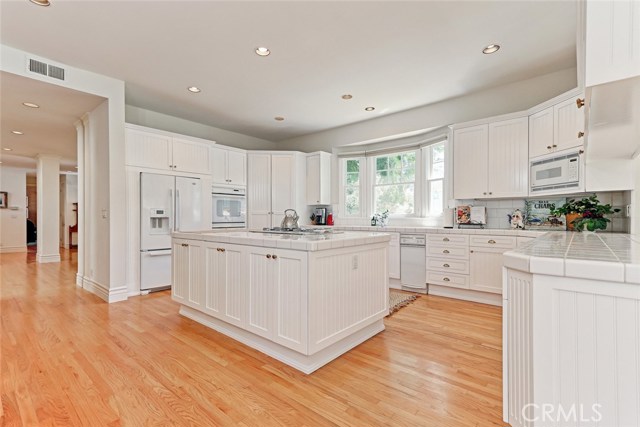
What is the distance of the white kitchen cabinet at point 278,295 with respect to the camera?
A: 1.98 metres

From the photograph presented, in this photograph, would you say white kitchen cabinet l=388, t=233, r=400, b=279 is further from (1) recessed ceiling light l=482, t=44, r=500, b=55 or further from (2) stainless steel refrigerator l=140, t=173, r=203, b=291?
(2) stainless steel refrigerator l=140, t=173, r=203, b=291

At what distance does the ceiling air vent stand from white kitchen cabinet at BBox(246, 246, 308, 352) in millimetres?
3049

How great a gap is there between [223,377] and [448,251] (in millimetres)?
3077

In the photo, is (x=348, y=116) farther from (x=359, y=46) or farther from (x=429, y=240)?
(x=429, y=240)

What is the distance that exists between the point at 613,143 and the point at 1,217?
12708mm

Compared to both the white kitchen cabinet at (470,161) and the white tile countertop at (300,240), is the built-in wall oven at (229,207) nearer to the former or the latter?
the white tile countertop at (300,240)

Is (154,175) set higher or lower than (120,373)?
higher

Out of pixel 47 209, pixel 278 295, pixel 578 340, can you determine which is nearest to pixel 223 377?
pixel 278 295

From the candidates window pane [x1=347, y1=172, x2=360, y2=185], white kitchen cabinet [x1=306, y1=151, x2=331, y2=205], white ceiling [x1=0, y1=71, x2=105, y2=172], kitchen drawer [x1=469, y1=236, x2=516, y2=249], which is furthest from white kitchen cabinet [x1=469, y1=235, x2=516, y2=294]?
white ceiling [x1=0, y1=71, x2=105, y2=172]

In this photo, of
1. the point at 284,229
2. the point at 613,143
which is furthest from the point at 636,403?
the point at 284,229

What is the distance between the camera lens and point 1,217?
8.40 meters

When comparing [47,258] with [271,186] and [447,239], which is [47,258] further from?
[447,239]

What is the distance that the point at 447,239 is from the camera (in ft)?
12.8

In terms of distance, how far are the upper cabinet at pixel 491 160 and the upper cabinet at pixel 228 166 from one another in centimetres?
359
